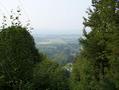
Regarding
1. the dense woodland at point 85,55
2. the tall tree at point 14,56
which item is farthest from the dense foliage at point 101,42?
the tall tree at point 14,56

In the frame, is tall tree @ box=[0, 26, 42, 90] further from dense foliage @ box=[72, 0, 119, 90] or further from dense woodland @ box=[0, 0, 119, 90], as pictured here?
dense foliage @ box=[72, 0, 119, 90]

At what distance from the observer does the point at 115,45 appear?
2764 centimetres

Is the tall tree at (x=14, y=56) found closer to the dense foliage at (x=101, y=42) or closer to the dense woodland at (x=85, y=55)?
the dense woodland at (x=85, y=55)

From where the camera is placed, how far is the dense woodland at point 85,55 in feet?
58.5

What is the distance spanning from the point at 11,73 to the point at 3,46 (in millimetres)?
1738

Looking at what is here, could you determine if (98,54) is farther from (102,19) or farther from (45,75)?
(45,75)

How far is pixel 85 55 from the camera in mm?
32750

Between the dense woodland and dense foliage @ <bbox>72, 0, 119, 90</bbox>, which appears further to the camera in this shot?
dense foliage @ <bbox>72, 0, 119, 90</bbox>

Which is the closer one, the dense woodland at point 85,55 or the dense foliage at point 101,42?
the dense woodland at point 85,55

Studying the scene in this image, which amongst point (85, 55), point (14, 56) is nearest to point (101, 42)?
point (85, 55)

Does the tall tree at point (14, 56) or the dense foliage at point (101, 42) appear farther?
the dense foliage at point (101, 42)

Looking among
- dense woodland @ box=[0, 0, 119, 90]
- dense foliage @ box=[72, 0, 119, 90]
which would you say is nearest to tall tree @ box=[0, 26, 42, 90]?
dense woodland @ box=[0, 0, 119, 90]

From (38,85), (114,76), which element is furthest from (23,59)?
(114,76)

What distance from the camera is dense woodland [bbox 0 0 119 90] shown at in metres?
17.8
